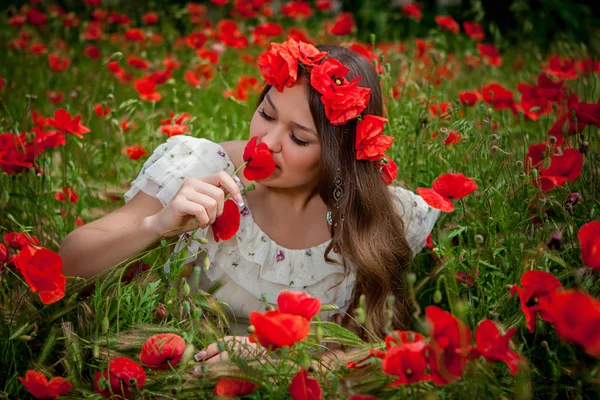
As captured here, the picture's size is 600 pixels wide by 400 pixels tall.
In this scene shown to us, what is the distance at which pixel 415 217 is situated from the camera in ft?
7.45

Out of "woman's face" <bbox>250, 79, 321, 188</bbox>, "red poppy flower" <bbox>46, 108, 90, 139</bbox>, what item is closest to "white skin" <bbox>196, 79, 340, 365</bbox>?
"woman's face" <bbox>250, 79, 321, 188</bbox>

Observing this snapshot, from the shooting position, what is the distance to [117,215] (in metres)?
1.97

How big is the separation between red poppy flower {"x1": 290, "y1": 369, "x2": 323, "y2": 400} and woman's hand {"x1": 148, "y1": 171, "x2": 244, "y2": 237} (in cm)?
52

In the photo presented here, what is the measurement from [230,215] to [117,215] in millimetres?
460

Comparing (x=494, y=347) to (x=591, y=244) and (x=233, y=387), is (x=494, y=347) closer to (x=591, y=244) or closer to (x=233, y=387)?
(x=591, y=244)

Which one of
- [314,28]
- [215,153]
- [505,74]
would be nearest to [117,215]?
[215,153]

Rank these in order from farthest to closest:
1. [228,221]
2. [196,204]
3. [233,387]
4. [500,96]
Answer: [500,96] < [228,221] < [196,204] < [233,387]

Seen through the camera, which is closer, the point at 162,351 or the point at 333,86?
the point at 162,351

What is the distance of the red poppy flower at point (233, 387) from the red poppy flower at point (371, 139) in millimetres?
820

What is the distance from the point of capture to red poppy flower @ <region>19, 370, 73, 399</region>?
1.28 metres

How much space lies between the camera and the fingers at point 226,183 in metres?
1.63

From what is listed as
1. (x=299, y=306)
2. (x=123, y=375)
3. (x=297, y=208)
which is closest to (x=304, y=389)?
(x=299, y=306)

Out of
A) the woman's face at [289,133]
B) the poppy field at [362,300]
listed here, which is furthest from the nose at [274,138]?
the poppy field at [362,300]

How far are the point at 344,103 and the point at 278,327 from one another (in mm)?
841
